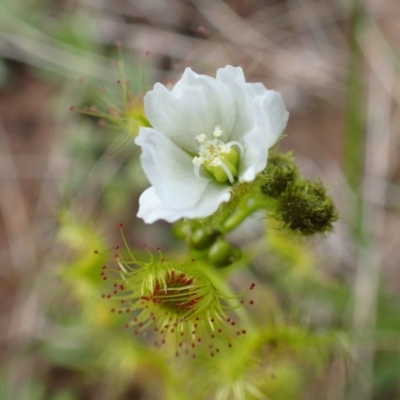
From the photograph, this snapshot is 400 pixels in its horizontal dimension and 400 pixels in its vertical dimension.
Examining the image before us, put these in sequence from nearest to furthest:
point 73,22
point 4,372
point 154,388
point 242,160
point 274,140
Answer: point 274,140, point 242,160, point 154,388, point 4,372, point 73,22

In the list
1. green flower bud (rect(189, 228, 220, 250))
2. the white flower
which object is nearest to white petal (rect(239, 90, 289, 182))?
the white flower

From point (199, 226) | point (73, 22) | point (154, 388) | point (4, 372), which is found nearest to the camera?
point (199, 226)

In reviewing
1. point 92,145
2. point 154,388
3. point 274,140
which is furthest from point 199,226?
point 92,145

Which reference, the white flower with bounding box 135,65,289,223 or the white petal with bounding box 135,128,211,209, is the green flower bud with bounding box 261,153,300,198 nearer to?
the white flower with bounding box 135,65,289,223

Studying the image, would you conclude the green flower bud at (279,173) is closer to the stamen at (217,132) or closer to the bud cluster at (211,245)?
the stamen at (217,132)

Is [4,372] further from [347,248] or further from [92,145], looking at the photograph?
[347,248]

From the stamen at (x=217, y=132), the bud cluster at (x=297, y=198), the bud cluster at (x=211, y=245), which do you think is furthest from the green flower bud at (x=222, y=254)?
the stamen at (x=217, y=132)

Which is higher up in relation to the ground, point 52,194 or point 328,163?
→ point 328,163
